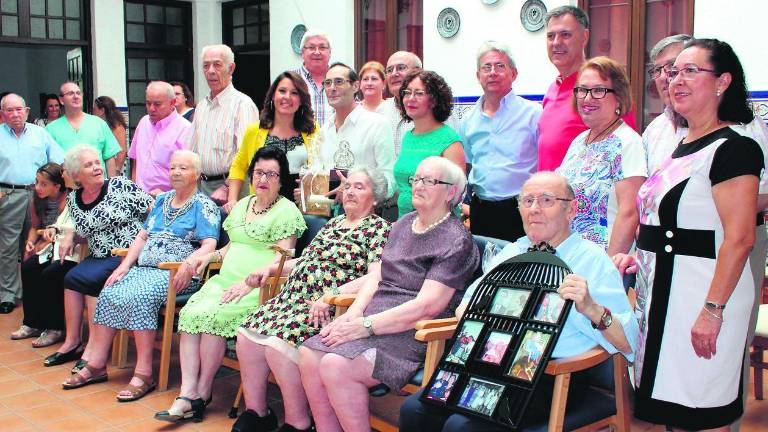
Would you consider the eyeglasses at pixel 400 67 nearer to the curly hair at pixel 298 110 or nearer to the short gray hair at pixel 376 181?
the curly hair at pixel 298 110

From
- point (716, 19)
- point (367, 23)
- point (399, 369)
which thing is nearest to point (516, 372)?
point (399, 369)

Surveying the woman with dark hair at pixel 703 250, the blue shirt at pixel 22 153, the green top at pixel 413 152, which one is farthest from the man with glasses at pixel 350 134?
the blue shirt at pixel 22 153

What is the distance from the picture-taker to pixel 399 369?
9.90 ft

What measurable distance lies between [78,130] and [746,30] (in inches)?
200

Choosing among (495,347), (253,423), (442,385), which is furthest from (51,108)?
(495,347)

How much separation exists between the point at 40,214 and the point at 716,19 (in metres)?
4.63

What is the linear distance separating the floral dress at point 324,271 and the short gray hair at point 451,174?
44cm

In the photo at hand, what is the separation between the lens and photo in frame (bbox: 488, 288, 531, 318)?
8.46 ft

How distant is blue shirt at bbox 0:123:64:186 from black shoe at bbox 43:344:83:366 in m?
2.05

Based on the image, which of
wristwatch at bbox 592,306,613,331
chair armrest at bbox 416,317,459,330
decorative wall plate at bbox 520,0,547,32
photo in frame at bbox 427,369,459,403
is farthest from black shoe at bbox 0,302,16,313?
wristwatch at bbox 592,306,613,331

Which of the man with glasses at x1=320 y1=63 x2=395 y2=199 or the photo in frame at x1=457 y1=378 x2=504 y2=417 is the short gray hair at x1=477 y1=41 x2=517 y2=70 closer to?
the man with glasses at x1=320 y1=63 x2=395 y2=199

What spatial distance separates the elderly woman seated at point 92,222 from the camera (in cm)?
471

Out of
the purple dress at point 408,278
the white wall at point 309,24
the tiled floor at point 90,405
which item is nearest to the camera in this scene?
the purple dress at point 408,278

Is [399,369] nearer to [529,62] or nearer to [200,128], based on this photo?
[200,128]
